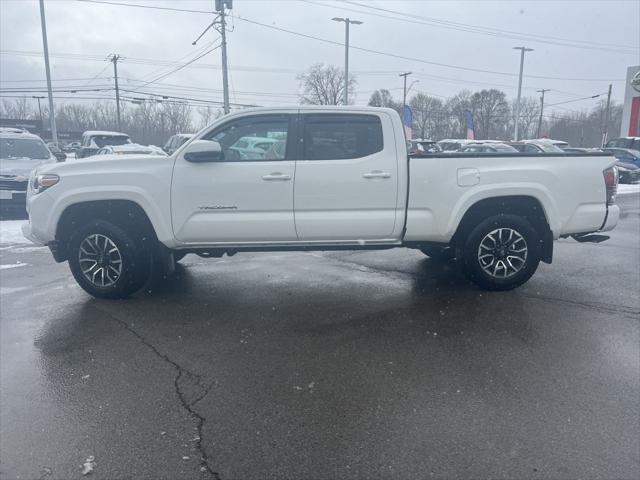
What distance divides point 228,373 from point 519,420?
6.76 feet

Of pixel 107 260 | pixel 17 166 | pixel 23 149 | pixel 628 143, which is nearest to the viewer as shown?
pixel 107 260

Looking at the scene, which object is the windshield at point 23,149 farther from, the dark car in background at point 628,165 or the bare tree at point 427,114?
the bare tree at point 427,114

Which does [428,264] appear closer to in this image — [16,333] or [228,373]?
[228,373]

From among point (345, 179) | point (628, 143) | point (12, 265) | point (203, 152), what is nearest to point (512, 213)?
point (345, 179)

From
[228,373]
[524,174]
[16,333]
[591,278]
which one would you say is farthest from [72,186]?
[591,278]

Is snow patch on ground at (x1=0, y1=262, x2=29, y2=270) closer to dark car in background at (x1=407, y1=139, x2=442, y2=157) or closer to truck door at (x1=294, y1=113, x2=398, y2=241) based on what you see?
truck door at (x1=294, y1=113, x2=398, y2=241)

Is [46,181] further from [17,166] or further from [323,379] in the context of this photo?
[17,166]

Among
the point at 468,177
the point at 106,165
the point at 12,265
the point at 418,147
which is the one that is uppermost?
the point at 418,147

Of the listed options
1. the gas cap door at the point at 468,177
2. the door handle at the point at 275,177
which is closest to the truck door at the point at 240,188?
the door handle at the point at 275,177

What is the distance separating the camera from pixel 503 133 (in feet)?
278

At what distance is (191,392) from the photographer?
11.8 feet

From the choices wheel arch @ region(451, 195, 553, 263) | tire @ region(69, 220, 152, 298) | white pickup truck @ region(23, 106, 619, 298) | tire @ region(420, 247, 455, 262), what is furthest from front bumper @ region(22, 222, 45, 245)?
tire @ region(420, 247, 455, 262)

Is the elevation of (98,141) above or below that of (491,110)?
below

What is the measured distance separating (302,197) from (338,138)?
759 millimetres
